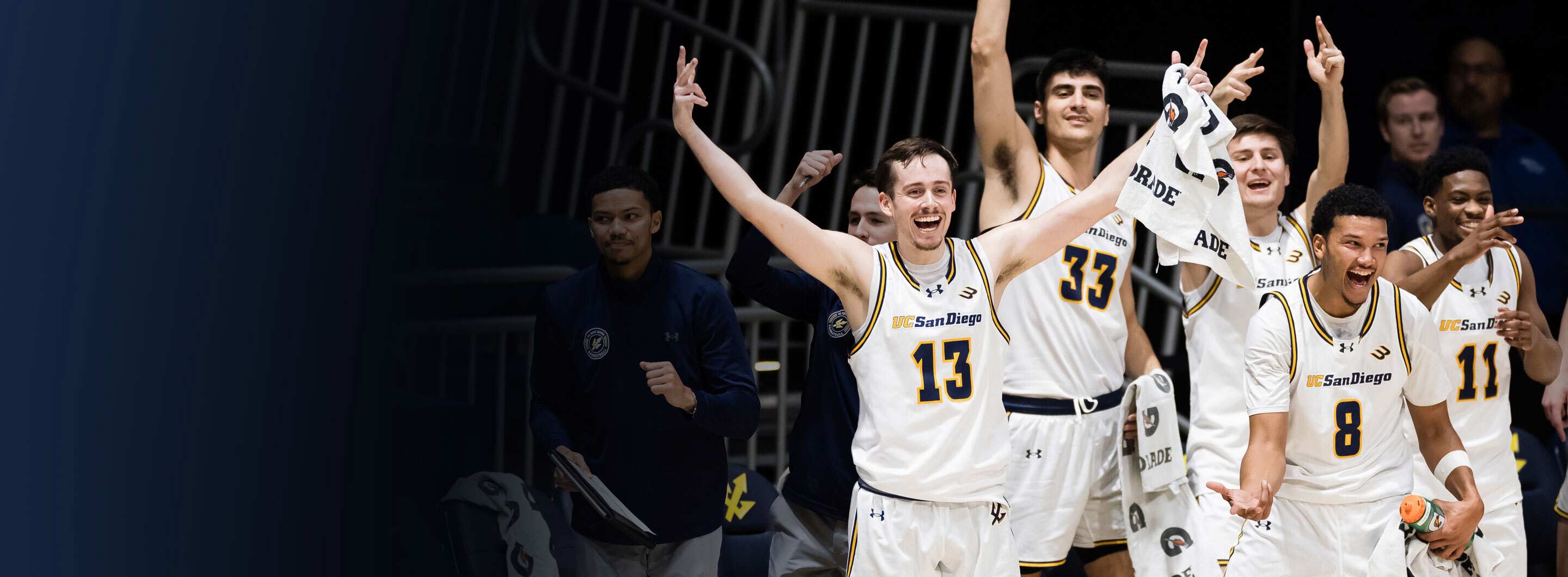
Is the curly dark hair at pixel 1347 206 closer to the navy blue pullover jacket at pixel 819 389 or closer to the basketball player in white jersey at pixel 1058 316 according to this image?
the basketball player in white jersey at pixel 1058 316

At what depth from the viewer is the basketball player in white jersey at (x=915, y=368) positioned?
12.8 ft

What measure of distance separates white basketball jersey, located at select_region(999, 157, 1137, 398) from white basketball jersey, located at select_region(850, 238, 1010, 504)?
704mm

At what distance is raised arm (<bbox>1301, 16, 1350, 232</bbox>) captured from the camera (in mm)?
4816

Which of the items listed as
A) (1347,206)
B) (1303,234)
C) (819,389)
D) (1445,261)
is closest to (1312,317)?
(1347,206)

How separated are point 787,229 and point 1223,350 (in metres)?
1.74

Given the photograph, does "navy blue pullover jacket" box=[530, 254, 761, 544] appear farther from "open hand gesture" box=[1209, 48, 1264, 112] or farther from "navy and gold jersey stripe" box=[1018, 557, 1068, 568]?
"open hand gesture" box=[1209, 48, 1264, 112]

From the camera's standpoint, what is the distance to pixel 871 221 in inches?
178

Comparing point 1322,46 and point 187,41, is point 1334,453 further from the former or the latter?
point 187,41

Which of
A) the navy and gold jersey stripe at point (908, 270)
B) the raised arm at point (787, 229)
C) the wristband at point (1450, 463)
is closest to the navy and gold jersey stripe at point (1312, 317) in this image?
the wristband at point (1450, 463)

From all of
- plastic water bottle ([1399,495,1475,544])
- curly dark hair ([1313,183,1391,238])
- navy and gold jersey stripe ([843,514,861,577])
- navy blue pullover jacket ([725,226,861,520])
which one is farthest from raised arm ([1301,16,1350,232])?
navy and gold jersey stripe ([843,514,861,577])

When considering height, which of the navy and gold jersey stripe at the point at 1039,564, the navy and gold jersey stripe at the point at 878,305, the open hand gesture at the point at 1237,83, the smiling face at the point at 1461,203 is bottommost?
the navy and gold jersey stripe at the point at 1039,564

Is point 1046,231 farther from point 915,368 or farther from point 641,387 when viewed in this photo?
point 641,387

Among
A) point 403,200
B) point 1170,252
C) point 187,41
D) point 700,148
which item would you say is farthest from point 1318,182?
point 187,41

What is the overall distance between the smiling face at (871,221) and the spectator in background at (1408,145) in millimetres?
2450
